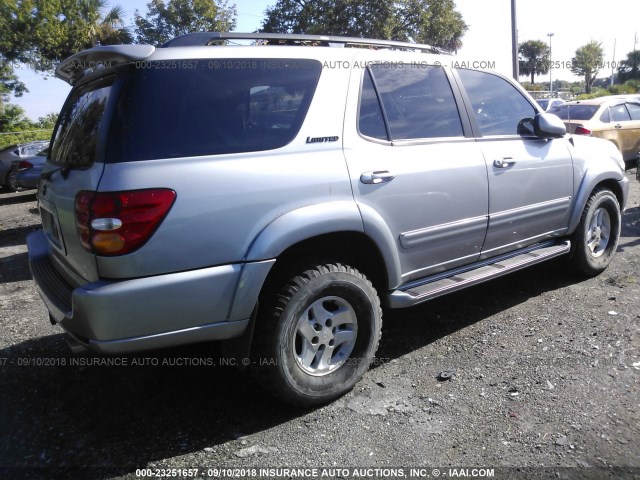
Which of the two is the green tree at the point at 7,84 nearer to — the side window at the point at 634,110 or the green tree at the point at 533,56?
the side window at the point at 634,110

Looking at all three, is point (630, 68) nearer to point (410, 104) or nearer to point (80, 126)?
point (410, 104)

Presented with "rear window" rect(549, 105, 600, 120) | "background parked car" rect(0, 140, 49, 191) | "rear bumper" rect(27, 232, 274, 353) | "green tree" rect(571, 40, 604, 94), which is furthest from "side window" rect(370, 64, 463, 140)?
"green tree" rect(571, 40, 604, 94)

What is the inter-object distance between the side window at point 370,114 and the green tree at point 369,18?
2165cm

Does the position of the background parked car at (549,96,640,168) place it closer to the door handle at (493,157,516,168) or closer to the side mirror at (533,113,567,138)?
the side mirror at (533,113,567,138)

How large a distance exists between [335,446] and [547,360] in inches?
63.9

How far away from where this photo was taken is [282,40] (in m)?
3.30

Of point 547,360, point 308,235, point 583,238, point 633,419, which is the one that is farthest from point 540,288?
point 308,235

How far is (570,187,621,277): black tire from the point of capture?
4802mm

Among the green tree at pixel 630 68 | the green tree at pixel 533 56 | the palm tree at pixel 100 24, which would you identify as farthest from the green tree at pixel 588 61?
the palm tree at pixel 100 24

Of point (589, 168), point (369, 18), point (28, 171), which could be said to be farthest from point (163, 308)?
point (369, 18)

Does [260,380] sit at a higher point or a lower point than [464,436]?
higher

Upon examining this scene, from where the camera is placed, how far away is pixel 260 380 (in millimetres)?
2885

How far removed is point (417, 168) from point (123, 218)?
5.89 ft

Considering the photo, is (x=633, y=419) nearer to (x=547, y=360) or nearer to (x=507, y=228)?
(x=547, y=360)
